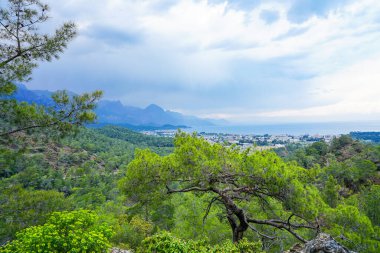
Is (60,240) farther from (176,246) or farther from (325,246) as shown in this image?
(325,246)

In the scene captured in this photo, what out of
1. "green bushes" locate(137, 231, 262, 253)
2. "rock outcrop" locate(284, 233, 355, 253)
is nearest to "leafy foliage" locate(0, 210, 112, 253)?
"green bushes" locate(137, 231, 262, 253)

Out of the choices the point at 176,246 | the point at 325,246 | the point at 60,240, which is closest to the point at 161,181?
the point at 176,246

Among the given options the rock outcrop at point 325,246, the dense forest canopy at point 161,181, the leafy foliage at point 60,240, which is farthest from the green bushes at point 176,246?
the rock outcrop at point 325,246

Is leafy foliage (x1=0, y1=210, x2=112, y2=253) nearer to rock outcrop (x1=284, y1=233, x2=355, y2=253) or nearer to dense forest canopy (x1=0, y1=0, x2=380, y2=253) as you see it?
dense forest canopy (x1=0, y1=0, x2=380, y2=253)

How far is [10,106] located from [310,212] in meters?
9.14

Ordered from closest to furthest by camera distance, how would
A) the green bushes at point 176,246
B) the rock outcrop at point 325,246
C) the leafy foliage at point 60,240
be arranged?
the rock outcrop at point 325,246
the leafy foliage at point 60,240
the green bushes at point 176,246

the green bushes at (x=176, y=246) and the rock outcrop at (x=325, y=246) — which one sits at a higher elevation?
the rock outcrop at (x=325, y=246)

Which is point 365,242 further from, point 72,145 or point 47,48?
point 72,145

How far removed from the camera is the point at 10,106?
323 inches

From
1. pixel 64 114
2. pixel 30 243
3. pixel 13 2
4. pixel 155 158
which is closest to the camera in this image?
pixel 30 243

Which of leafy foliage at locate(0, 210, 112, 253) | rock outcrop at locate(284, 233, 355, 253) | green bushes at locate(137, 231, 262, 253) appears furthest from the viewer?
green bushes at locate(137, 231, 262, 253)

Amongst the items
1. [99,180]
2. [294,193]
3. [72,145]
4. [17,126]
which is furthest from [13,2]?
[72,145]

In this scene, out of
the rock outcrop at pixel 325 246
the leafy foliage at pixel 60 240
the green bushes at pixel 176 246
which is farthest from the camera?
the green bushes at pixel 176 246

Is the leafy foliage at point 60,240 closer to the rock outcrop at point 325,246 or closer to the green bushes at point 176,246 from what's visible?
the green bushes at point 176,246
